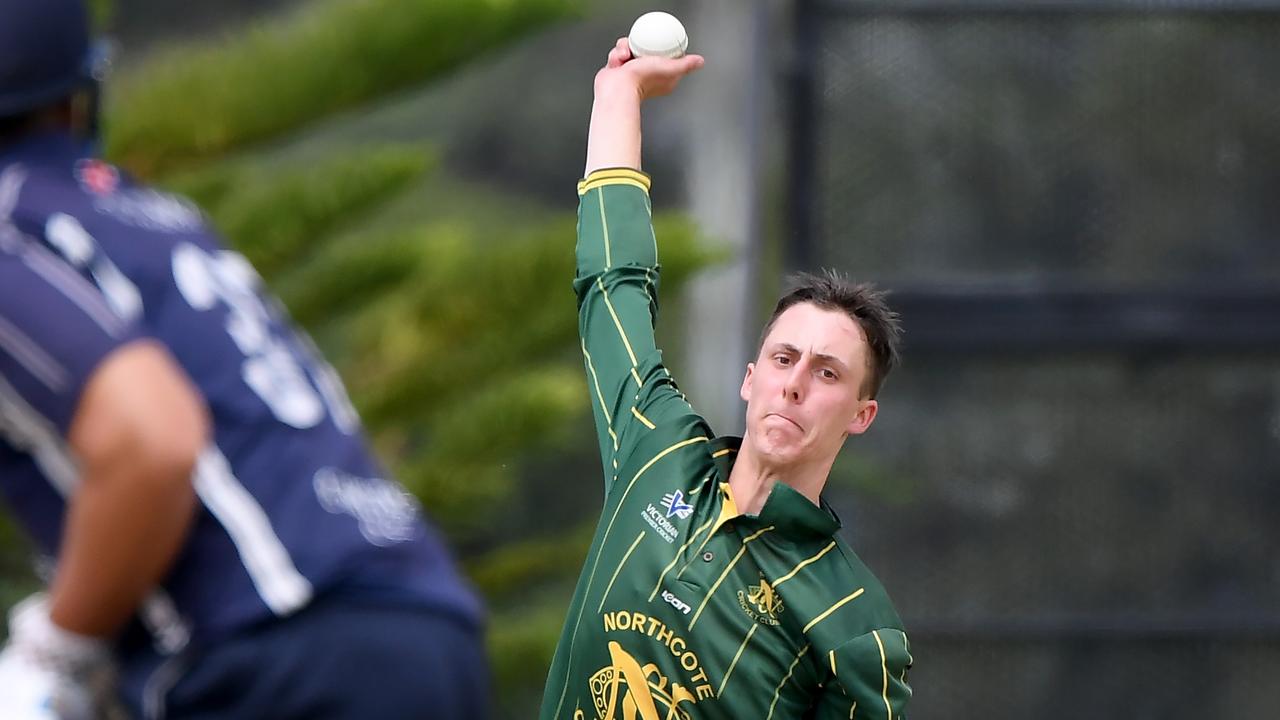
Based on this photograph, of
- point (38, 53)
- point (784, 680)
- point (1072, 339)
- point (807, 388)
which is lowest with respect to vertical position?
point (1072, 339)

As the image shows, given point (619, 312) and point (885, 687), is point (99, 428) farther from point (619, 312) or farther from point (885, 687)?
point (885, 687)

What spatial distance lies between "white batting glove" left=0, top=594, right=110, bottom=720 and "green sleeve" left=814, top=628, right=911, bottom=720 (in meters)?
0.96

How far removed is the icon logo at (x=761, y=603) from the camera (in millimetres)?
2684

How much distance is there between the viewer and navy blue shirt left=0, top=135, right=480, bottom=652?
231 cm

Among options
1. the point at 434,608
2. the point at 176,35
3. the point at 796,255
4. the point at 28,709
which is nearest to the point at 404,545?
the point at 434,608

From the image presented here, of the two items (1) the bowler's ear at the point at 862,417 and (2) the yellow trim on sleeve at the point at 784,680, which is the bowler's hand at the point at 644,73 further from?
(2) the yellow trim on sleeve at the point at 784,680

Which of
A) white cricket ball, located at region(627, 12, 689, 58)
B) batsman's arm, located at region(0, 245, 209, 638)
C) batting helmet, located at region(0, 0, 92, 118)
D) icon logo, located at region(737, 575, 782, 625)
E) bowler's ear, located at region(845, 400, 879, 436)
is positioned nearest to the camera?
batsman's arm, located at region(0, 245, 209, 638)

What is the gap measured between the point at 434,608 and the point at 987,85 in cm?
430

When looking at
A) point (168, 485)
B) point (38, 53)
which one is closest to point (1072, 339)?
point (38, 53)

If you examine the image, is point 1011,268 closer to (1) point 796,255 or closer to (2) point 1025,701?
(1) point 796,255

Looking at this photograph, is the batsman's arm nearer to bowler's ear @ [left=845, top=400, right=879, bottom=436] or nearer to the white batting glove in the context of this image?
the white batting glove

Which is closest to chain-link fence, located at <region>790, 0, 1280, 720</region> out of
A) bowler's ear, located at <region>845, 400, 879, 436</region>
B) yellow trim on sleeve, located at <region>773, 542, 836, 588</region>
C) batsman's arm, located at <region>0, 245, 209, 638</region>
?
bowler's ear, located at <region>845, 400, 879, 436</region>

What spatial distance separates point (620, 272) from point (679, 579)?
0.52m

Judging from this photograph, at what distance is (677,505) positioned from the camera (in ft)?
9.21
